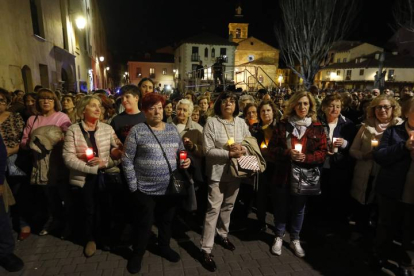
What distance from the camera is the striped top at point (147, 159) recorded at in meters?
3.05

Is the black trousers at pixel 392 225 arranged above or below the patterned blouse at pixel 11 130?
below

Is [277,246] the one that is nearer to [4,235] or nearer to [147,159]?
[147,159]

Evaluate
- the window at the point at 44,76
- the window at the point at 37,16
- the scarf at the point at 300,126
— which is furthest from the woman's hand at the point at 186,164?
the window at the point at 37,16

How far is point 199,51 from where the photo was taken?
49812mm

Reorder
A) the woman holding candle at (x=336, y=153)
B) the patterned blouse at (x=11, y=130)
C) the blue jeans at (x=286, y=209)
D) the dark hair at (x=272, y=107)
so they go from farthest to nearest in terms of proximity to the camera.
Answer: the dark hair at (x=272, y=107)
the woman holding candle at (x=336, y=153)
the patterned blouse at (x=11, y=130)
the blue jeans at (x=286, y=209)

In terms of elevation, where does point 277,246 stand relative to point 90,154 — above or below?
below

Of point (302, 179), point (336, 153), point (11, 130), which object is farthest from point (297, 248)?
point (11, 130)

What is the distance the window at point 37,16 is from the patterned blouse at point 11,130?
9.62 m

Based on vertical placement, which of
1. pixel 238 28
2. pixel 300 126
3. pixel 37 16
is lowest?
pixel 300 126

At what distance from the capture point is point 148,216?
3256mm

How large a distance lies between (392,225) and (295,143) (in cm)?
155

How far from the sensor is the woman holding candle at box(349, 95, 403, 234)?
3832 mm

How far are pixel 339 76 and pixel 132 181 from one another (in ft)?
181

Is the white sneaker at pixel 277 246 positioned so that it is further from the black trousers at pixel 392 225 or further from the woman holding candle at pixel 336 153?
the woman holding candle at pixel 336 153
